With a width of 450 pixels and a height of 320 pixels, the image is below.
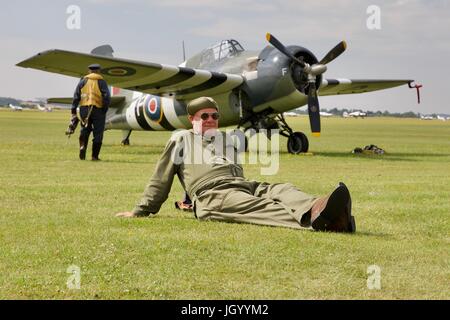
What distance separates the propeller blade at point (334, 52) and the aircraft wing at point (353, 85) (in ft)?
18.5

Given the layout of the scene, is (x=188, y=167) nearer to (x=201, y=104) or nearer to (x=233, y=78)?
(x=201, y=104)

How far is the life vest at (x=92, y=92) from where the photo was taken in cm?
1465

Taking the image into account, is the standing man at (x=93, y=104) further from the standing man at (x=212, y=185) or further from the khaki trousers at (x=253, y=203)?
the khaki trousers at (x=253, y=203)

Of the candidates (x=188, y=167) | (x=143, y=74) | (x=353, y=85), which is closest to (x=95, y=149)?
(x=143, y=74)

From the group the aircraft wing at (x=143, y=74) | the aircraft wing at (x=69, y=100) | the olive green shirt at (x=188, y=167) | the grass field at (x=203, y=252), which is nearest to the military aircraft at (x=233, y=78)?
the aircraft wing at (x=143, y=74)

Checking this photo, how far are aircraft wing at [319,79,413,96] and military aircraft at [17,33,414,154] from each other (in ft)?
13.7

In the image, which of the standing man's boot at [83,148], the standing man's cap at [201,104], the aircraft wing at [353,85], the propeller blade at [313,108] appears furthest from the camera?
the aircraft wing at [353,85]

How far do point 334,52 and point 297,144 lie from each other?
2979mm

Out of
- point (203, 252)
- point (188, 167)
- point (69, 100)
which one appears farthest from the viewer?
point (69, 100)

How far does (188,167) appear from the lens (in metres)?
6.51

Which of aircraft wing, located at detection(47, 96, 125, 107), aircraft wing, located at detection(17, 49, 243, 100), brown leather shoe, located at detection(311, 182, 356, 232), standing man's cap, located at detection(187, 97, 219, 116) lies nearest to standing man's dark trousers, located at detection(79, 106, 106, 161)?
aircraft wing, located at detection(17, 49, 243, 100)

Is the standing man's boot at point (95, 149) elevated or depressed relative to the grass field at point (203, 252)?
elevated

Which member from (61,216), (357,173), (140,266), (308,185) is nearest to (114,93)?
(357,173)
